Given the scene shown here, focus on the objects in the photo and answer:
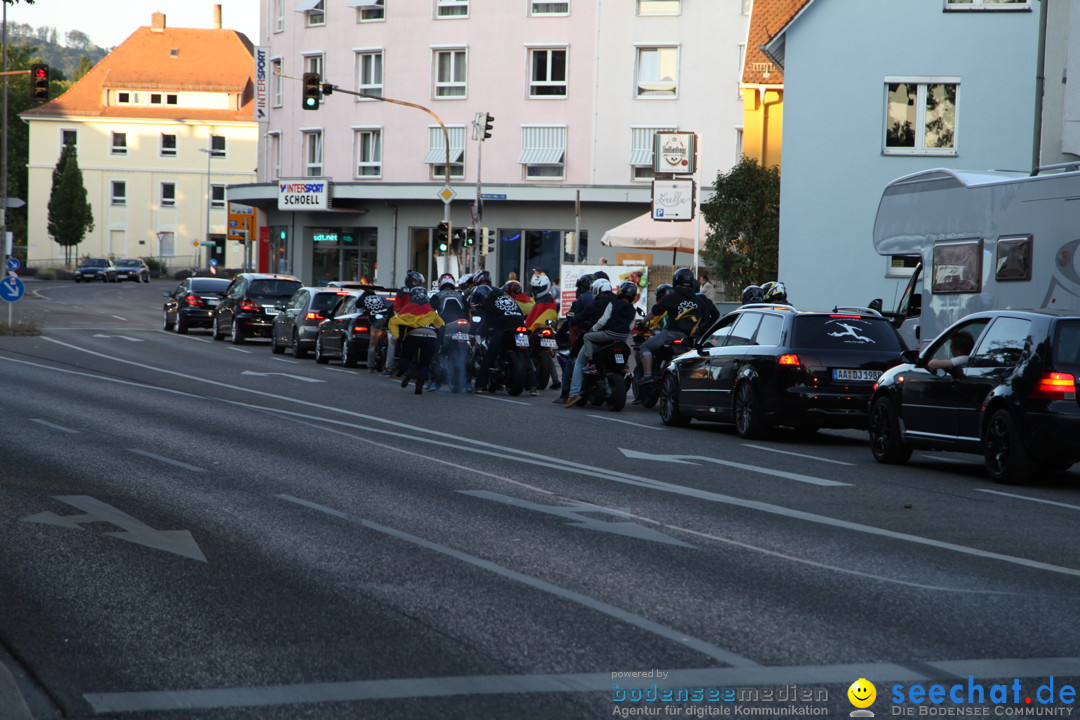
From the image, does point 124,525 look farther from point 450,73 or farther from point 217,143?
point 217,143

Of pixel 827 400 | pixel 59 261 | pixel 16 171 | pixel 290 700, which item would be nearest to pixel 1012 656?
pixel 290 700

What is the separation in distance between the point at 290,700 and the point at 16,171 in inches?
4614

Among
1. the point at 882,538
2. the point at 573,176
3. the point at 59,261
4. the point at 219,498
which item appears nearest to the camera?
the point at 882,538

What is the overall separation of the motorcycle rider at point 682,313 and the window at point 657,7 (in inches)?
1363

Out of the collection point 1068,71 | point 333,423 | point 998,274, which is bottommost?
point 333,423

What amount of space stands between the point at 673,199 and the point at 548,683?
72.5 ft

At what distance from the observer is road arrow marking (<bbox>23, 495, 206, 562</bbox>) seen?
852cm

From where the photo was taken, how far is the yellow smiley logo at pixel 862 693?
5.15 metres

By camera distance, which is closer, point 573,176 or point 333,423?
point 333,423

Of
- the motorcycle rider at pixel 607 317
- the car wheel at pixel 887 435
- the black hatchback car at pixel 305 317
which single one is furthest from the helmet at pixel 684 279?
the black hatchback car at pixel 305 317

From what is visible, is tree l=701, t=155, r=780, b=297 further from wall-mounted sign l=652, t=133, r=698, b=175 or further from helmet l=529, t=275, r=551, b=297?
helmet l=529, t=275, r=551, b=297

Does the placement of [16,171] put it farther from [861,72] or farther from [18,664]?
[18,664]

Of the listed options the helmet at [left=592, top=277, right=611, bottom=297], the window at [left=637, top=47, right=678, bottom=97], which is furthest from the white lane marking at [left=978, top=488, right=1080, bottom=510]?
the window at [left=637, top=47, right=678, bottom=97]

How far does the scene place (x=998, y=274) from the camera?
17422mm
